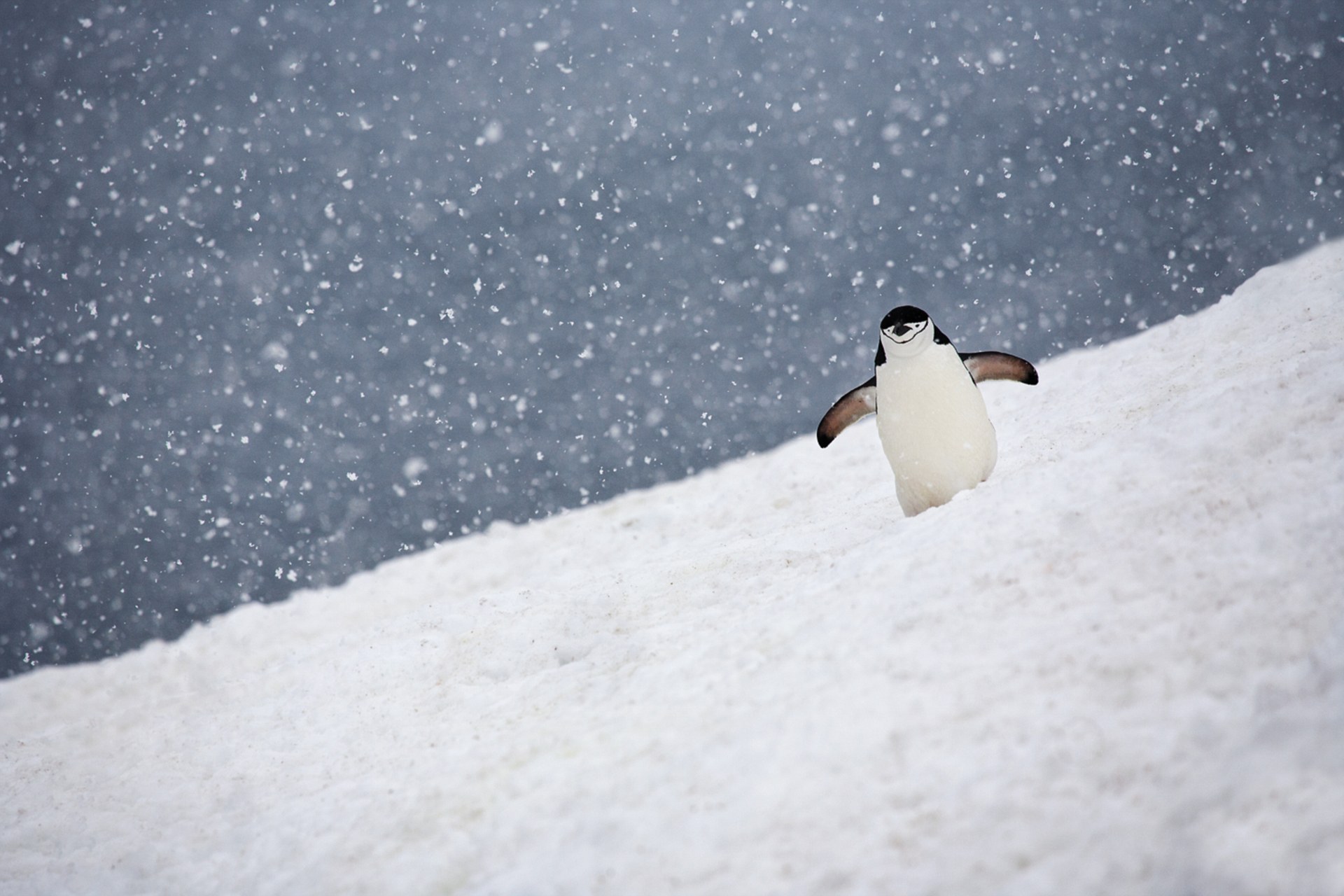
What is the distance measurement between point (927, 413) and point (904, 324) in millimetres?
456

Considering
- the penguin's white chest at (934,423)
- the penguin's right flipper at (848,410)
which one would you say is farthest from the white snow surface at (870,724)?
the penguin's right flipper at (848,410)

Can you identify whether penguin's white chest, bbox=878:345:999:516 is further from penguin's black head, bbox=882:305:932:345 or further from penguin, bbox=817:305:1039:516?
penguin's black head, bbox=882:305:932:345

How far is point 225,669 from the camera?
8.06 m

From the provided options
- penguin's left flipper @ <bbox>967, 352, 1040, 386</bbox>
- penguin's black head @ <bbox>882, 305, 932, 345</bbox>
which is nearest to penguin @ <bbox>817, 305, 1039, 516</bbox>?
penguin's black head @ <bbox>882, 305, 932, 345</bbox>

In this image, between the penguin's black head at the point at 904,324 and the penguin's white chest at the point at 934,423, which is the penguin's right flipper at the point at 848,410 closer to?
the penguin's white chest at the point at 934,423

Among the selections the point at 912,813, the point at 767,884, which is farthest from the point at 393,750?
the point at 912,813

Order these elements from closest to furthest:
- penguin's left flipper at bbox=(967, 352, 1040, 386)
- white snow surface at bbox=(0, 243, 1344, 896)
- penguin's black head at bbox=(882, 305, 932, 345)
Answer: white snow surface at bbox=(0, 243, 1344, 896) < penguin's black head at bbox=(882, 305, 932, 345) < penguin's left flipper at bbox=(967, 352, 1040, 386)

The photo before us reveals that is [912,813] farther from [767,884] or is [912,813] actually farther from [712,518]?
[712,518]

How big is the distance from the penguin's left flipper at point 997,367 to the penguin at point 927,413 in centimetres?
23

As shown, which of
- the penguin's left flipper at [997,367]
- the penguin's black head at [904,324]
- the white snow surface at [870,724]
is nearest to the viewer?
the white snow surface at [870,724]

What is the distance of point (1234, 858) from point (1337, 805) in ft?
0.71

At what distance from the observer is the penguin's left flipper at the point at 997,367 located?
14.5ft

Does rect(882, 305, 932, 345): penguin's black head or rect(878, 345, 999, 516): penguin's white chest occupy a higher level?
rect(882, 305, 932, 345): penguin's black head

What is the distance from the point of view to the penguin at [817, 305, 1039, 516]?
3965 mm
